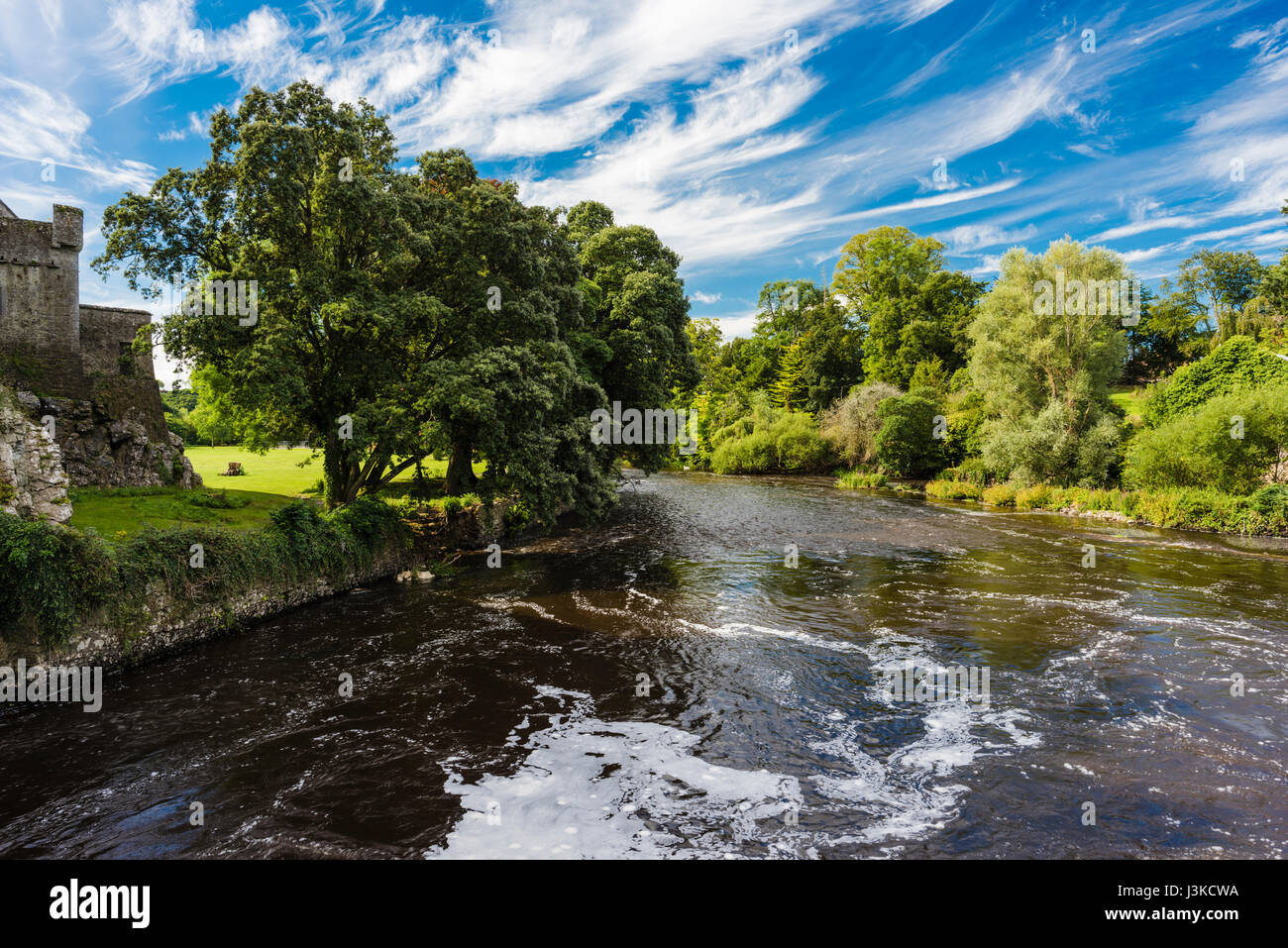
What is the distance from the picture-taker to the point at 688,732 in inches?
365

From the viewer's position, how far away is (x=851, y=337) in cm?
7212

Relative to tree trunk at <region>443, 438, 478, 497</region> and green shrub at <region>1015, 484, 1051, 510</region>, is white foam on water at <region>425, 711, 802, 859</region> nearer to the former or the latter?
tree trunk at <region>443, 438, 478, 497</region>

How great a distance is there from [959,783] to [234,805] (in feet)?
29.5

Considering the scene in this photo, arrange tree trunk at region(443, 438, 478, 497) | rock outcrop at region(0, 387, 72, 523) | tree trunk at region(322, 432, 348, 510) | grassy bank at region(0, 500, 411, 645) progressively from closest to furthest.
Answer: grassy bank at region(0, 500, 411, 645), rock outcrop at region(0, 387, 72, 523), tree trunk at region(322, 432, 348, 510), tree trunk at region(443, 438, 478, 497)

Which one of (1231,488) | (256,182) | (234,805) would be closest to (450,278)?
(256,182)

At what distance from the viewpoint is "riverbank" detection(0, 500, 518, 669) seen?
9375mm

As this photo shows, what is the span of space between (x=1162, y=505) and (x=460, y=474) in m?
31.6

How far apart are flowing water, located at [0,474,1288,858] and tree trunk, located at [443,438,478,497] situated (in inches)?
284

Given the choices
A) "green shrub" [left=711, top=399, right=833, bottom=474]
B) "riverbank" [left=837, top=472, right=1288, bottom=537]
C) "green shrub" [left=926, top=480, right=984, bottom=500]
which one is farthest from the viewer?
Result: "green shrub" [left=711, top=399, right=833, bottom=474]

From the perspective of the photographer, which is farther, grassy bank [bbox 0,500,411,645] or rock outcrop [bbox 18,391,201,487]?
rock outcrop [bbox 18,391,201,487]

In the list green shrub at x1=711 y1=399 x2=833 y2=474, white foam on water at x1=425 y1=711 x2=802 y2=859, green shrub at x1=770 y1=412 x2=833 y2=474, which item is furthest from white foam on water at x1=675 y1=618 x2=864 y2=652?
green shrub at x1=770 y1=412 x2=833 y2=474

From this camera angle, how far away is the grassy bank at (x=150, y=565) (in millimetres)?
9289

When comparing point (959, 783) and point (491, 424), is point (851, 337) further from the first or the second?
point (959, 783)
